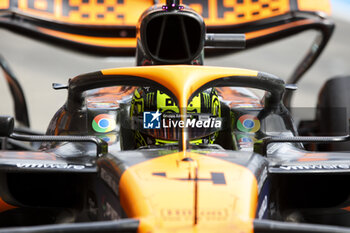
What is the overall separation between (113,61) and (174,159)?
4.32 metres

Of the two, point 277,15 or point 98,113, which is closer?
point 98,113

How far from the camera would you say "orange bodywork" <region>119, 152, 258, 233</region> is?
1.12 metres

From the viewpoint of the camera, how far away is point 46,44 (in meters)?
5.77

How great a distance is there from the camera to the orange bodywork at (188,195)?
112 centimetres

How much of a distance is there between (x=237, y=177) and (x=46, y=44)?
193 inches

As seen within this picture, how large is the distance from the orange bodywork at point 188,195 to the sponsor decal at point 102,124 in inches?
37.5

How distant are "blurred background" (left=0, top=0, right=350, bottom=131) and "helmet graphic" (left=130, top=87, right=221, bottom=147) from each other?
360 centimetres

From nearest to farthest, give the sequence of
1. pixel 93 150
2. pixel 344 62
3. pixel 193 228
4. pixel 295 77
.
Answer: pixel 193 228 → pixel 93 150 → pixel 295 77 → pixel 344 62

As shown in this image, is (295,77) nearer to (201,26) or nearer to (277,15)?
(277,15)

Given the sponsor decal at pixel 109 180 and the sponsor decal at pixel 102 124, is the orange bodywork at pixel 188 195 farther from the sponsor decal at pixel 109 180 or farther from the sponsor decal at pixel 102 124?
the sponsor decal at pixel 102 124

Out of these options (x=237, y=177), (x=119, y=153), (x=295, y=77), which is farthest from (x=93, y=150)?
(x=295, y=77)

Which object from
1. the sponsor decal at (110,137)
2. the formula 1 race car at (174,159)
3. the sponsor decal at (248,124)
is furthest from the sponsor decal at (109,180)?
the sponsor decal at (248,124)

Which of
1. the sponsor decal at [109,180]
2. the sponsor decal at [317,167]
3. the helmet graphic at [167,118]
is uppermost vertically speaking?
the helmet graphic at [167,118]

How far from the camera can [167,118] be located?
68.2 inches
